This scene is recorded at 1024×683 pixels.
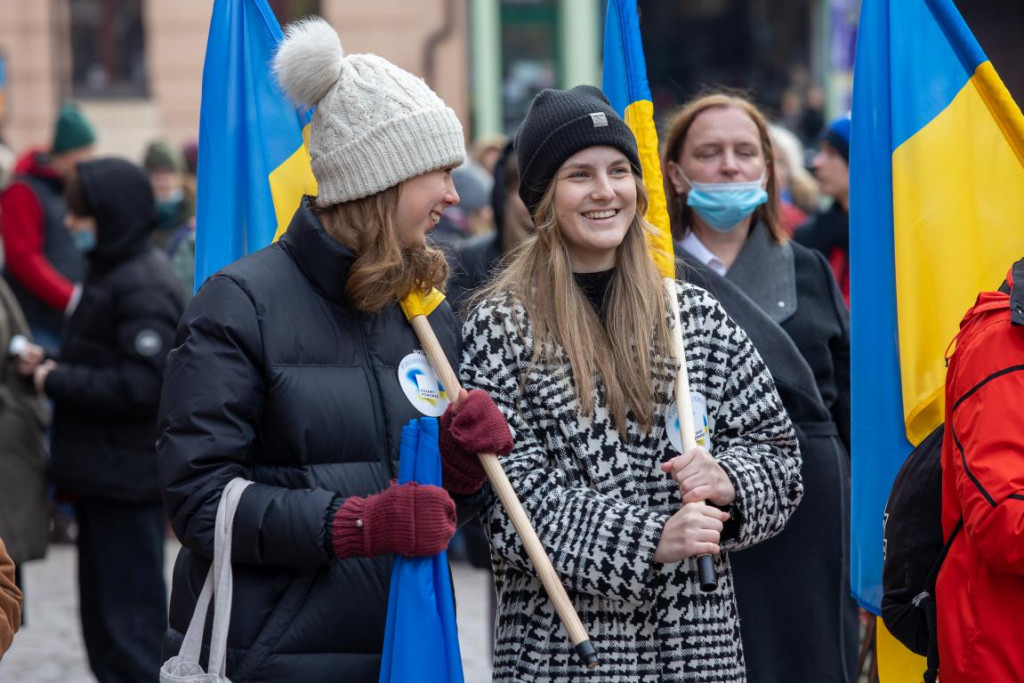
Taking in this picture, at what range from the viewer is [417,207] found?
3.13 m

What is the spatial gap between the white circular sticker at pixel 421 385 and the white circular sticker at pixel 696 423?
0.49 m

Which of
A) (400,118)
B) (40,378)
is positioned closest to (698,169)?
(400,118)

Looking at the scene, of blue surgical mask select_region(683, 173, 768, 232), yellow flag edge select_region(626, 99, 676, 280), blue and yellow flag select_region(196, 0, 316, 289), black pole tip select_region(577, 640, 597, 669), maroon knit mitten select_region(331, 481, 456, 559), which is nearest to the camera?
maroon knit mitten select_region(331, 481, 456, 559)

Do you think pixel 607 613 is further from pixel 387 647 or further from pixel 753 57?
pixel 753 57

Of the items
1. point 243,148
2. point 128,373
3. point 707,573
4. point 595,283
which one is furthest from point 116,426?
point 707,573

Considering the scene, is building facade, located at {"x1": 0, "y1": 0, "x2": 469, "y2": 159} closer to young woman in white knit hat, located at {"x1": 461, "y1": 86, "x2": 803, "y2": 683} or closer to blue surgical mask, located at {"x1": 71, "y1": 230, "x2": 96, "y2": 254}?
blue surgical mask, located at {"x1": 71, "y1": 230, "x2": 96, "y2": 254}

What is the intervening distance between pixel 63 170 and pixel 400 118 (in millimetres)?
6426

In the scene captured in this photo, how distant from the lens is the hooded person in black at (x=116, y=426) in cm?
544

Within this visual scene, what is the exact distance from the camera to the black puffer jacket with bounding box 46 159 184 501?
5430mm

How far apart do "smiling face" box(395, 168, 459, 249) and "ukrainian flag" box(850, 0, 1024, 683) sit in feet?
3.86

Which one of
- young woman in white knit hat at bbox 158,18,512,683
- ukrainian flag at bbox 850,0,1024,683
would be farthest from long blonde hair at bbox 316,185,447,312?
ukrainian flag at bbox 850,0,1024,683

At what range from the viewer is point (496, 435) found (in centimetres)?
300

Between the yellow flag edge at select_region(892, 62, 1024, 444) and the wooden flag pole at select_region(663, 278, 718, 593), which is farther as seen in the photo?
the yellow flag edge at select_region(892, 62, 1024, 444)

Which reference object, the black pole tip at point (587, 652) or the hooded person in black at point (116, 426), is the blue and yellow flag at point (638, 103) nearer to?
the black pole tip at point (587, 652)
